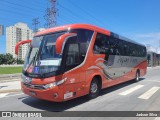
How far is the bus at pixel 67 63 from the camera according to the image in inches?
266

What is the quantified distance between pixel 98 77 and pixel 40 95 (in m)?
3.26

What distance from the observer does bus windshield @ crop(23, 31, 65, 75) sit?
687 cm

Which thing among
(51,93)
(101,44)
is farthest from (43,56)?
(101,44)

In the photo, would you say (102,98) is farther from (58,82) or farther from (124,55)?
(124,55)

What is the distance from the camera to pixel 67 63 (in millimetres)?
7012

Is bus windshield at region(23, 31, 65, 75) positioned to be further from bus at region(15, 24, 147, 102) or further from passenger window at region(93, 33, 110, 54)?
passenger window at region(93, 33, 110, 54)

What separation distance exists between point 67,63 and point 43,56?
3.13 ft

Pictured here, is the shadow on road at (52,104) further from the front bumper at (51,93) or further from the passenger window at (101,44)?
the passenger window at (101,44)

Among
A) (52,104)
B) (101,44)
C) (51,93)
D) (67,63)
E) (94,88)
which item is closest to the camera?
(51,93)

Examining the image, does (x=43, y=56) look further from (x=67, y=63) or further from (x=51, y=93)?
(x=51, y=93)

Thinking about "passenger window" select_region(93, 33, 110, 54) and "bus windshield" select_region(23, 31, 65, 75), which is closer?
"bus windshield" select_region(23, 31, 65, 75)

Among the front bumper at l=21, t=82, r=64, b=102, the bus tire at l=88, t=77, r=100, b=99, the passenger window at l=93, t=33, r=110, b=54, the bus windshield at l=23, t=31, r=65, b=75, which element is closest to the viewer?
the front bumper at l=21, t=82, r=64, b=102

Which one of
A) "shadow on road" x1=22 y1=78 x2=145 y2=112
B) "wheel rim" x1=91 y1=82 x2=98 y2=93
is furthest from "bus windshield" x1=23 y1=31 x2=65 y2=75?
"wheel rim" x1=91 y1=82 x2=98 y2=93

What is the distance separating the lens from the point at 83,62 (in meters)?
7.89
